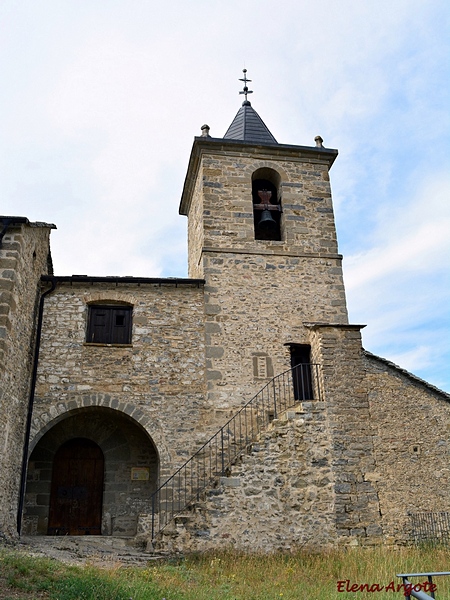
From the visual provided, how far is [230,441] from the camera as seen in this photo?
11.2m

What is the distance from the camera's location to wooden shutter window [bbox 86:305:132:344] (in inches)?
466

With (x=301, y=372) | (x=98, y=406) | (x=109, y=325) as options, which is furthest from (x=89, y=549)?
(x=301, y=372)

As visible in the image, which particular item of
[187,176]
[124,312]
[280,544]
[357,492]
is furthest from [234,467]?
[187,176]

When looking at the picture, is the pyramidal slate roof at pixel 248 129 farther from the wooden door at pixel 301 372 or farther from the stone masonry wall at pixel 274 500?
the stone masonry wall at pixel 274 500

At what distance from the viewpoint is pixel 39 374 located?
36.6 feet

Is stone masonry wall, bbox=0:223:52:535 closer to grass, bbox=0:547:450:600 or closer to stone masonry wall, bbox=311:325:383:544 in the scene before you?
grass, bbox=0:547:450:600

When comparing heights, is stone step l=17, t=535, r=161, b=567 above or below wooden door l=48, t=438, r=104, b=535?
below

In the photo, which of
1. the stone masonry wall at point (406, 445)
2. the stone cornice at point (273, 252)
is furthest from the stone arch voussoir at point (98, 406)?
the stone masonry wall at point (406, 445)

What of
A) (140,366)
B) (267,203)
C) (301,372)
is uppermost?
(267,203)

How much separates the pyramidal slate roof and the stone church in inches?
95.3

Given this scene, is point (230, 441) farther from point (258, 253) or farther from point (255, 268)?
point (258, 253)

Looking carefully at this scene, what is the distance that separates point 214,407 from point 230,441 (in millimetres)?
748

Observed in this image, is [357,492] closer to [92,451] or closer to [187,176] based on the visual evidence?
[92,451]

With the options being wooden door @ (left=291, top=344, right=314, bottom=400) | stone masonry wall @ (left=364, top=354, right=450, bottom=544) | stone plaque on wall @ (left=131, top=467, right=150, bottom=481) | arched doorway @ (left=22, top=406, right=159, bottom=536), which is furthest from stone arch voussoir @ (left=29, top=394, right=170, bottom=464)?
stone masonry wall @ (left=364, top=354, right=450, bottom=544)
